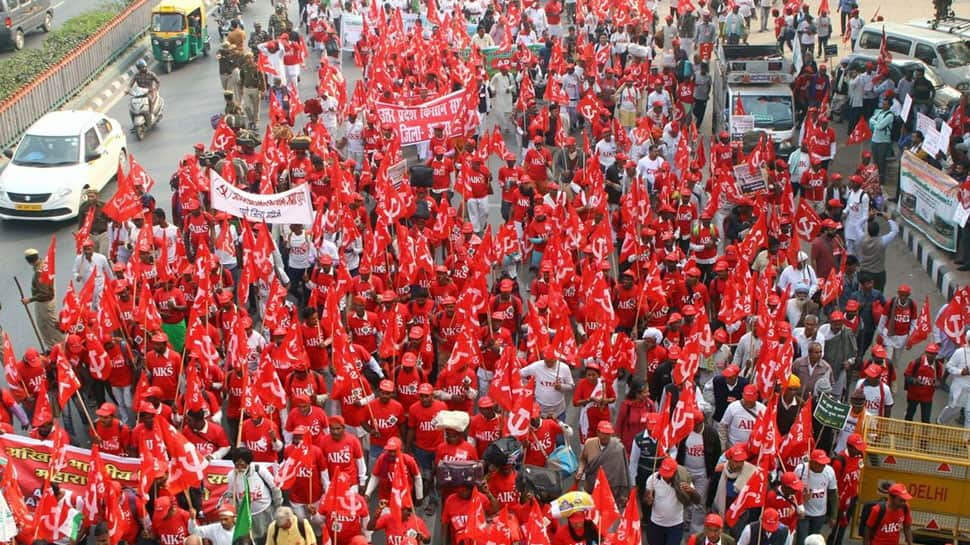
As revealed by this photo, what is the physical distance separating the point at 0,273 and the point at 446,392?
9.48 metres

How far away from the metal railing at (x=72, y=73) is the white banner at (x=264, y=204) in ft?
32.5

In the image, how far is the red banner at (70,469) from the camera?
1188 cm

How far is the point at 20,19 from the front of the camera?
32.9 meters

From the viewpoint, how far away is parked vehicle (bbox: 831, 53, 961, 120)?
23.4 m

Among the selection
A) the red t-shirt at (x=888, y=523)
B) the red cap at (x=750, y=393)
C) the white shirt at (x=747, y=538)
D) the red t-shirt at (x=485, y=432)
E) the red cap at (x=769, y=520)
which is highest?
the red cap at (x=750, y=393)

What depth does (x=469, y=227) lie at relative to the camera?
16703 millimetres

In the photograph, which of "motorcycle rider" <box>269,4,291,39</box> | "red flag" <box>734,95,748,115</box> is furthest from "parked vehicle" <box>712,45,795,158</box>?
"motorcycle rider" <box>269,4,291,39</box>

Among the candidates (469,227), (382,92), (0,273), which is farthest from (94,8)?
(469,227)

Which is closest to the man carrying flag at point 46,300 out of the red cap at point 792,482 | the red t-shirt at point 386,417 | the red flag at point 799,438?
the red t-shirt at point 386,417

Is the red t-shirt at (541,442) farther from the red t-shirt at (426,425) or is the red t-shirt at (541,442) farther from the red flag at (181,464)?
the red flag at (181,464)

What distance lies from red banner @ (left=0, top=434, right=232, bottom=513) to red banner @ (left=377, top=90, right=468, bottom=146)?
9500mm

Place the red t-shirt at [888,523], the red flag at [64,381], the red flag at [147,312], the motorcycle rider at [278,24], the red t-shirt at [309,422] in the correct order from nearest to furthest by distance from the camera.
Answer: the red t-shirt at [888,523] → the red t-shirt at [309,422] → the red flag at [64,381] → the red flag at [147,312] → the motorcycle rider at [278,24]

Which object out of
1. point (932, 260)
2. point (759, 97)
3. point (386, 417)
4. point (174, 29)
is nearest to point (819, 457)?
point (386, 417)

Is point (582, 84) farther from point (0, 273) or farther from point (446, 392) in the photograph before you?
point (446, 392)
